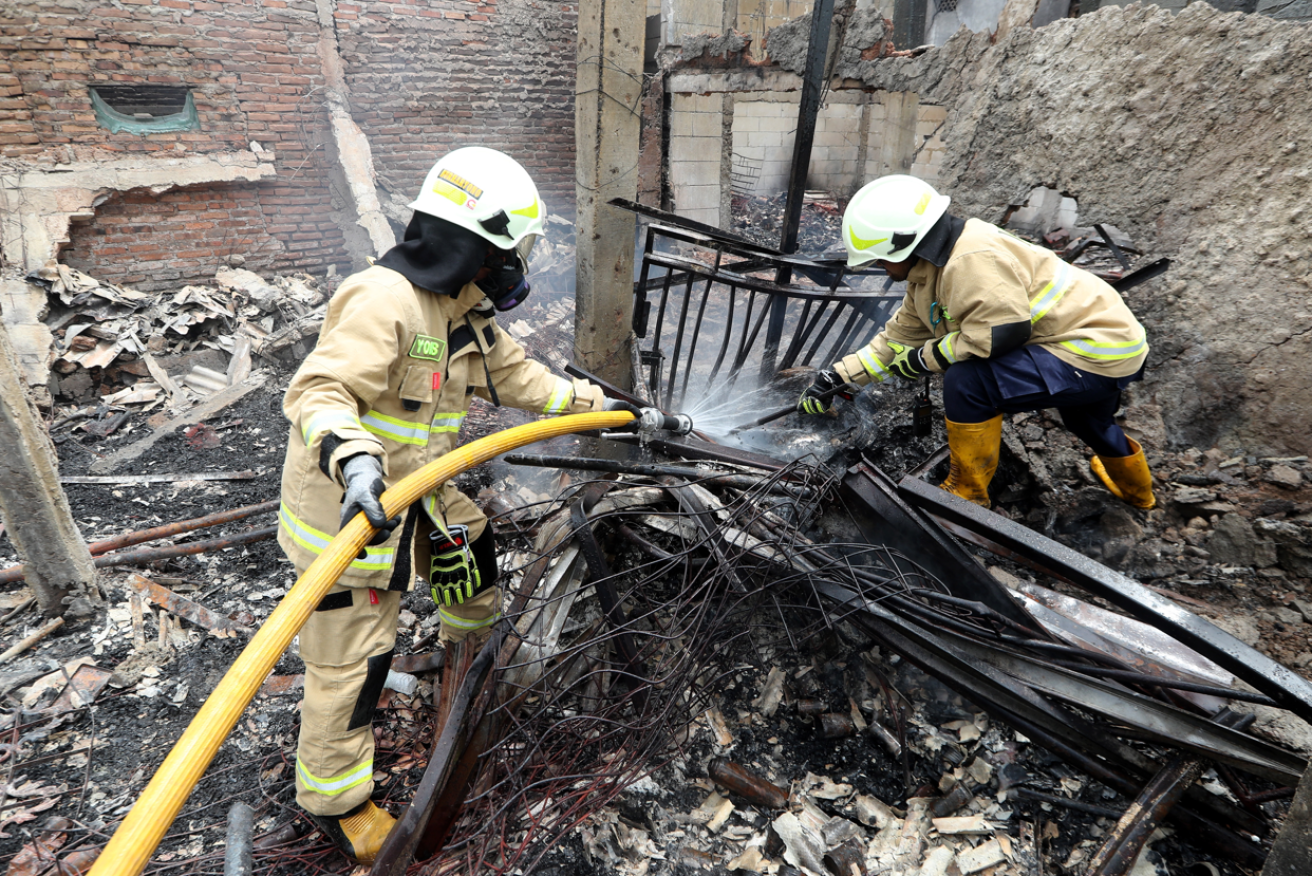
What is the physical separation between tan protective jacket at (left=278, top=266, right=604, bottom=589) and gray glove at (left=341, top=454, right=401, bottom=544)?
0.04 meters

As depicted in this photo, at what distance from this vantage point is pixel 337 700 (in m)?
2.22

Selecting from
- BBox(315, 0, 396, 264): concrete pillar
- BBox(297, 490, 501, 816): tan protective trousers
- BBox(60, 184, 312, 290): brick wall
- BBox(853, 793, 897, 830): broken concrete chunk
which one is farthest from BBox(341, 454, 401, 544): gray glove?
BBox(60, 184, 312, 290): brick wall

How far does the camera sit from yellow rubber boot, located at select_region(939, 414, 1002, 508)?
11.0 feet

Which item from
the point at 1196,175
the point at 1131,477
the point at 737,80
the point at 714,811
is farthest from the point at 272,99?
the point at 1131,477

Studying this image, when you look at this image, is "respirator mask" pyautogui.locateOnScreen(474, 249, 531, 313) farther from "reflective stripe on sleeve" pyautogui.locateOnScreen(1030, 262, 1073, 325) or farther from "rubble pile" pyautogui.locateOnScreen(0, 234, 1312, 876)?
"reflective stripe on sleeve" pyautogui.locateOnScreen(1030, 262, 1073, 325)

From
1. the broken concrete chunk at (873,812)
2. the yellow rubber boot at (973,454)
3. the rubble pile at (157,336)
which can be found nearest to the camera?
the broken concrete chunk at (873,812)

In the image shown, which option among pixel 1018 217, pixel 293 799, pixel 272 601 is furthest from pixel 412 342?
pixel 1018 217

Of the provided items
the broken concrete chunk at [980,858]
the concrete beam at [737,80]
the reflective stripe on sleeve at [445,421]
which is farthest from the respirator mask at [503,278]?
the concrete beam at [737,80]

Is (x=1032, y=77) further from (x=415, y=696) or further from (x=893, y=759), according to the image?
(x=415, y=696)

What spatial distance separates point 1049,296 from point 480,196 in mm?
2746

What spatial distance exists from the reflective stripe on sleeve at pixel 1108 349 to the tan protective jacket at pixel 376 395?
285cm

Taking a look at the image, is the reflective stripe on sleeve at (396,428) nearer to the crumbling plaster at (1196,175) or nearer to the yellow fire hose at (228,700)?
the yellow fire hose at (228,700)

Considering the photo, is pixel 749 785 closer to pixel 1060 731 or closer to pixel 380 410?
pixel 1060 731

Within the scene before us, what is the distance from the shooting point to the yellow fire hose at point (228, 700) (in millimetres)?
1249
